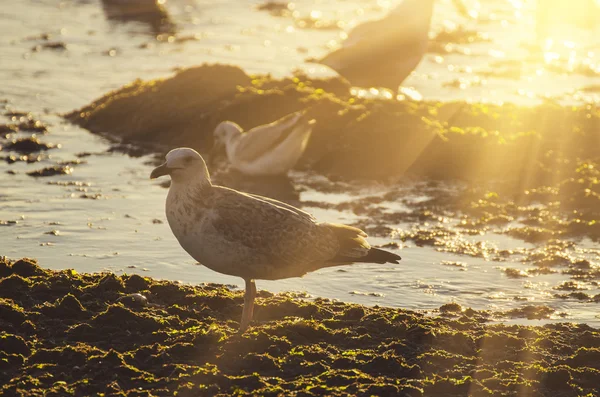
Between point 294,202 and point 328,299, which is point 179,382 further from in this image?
point 294,202

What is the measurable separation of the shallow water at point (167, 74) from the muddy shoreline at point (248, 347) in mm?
910

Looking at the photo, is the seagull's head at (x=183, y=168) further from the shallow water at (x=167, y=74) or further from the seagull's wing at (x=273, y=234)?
the shallow water at (x=167, y=74)

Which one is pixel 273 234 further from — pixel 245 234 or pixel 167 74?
pixel 167 74

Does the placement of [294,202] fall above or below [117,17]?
below

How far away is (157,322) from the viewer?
7.70 m

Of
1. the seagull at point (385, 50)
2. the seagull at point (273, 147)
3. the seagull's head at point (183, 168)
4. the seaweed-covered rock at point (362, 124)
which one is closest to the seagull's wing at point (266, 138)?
the seagull at point (273, 147)

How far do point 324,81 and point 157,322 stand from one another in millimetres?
10356

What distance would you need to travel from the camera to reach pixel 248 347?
289 inches

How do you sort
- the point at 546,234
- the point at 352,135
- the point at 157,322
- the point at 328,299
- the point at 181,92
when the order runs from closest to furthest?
the point at 157,322, the point at 328,299, the point at 546,234, the point at 352,135, the point at 181,92

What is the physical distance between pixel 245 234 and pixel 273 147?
570 cm

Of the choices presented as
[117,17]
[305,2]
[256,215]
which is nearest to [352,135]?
[256,215]

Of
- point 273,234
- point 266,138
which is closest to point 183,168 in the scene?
point 273,234

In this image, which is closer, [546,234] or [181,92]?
[546,234]

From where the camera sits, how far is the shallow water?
376 inches
